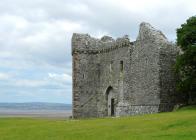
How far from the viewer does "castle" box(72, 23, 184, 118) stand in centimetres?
4450

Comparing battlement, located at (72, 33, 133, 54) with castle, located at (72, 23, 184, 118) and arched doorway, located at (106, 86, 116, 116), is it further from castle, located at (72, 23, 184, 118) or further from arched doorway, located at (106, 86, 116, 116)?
arched doorway, located at (106, 86, 116, 116)

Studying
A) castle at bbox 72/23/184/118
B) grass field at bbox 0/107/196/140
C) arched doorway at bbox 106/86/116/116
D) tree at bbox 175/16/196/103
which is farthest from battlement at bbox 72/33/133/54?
grass field at bbox 0/107/196/140

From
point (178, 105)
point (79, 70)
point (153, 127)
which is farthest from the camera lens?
point (79, 70)

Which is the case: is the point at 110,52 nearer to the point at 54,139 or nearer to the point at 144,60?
the point at 144,60

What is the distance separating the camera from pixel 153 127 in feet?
86.8

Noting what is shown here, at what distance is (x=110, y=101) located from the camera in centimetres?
5184

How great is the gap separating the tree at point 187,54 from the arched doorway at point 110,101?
33.8 feet

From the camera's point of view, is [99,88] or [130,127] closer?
[130,127]

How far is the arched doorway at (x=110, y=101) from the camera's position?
51312mm

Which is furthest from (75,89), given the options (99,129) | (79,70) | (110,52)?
(99,129)

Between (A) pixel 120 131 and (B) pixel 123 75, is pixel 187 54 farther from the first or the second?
(A) pixel 120 131

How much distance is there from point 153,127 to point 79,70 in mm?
26166

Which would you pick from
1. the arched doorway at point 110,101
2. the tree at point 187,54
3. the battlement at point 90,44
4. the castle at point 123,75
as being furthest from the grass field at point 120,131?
the battlement at point 90,44

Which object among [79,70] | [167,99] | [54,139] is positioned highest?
[79,70]
